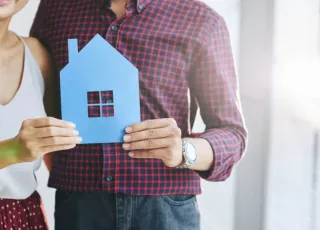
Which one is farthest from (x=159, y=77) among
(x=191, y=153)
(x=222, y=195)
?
(x=222, y=195)

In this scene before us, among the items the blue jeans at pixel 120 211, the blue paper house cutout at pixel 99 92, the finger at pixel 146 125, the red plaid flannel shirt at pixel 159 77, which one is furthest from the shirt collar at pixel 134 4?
the blue jeans at pixel 120 211

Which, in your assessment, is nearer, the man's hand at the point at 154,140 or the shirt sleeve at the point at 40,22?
the man's hand at the point at 154,140

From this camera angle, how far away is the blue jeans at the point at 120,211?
850mm

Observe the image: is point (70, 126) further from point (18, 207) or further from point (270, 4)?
point (270, 4)

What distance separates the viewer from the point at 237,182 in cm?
132

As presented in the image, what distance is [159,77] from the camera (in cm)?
87

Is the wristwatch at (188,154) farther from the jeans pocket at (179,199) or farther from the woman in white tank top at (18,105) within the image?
the woman in white tank top at (18,105)

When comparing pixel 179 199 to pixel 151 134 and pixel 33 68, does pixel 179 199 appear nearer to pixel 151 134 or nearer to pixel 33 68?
pixel 151 134

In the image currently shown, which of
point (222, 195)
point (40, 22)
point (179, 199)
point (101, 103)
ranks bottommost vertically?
point (222, 195)

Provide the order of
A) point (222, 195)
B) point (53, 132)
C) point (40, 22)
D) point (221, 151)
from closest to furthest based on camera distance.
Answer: point (53, 132) → point (221, 151) → point (40, 22) → point (222, 195)

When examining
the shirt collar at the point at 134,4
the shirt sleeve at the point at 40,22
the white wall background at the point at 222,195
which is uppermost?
the shirt collar at the point at 134,4

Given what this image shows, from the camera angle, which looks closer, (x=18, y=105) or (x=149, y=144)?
(x=149, y=144)

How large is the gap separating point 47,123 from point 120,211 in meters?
0.23

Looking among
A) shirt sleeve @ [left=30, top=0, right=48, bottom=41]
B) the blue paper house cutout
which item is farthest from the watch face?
shirt sleeve @ [left=30, top=0, right=48, bottom=41]
